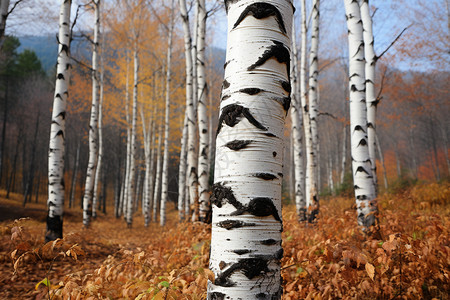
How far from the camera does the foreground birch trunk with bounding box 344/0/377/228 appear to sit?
3776 millimetres

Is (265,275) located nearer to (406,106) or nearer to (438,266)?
(438,266)

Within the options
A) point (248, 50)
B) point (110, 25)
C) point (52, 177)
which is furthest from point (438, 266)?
point (110, 25)

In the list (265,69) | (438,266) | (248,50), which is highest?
(248,50)

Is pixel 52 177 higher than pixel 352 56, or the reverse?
pixel 352 56

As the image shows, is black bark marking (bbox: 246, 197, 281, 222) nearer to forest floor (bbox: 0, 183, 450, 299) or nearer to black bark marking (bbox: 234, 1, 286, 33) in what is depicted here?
forest floor (bbox: 0, 183, 450, 299)

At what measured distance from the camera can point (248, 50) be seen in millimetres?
1258

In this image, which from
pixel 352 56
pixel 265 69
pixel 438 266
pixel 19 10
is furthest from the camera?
pixel 19 10

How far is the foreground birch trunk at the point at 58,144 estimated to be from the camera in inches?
200

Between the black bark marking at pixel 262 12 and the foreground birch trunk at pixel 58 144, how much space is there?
17.3 ft

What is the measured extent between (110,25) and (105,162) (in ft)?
49.8

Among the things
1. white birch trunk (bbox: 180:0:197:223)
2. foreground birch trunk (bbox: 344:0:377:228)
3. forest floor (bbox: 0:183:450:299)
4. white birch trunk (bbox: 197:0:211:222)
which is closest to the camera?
forest floor (bbox: 0:183:450:299)

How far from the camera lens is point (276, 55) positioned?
4.10 ft

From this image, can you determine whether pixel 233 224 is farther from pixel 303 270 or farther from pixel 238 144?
pixel 303 270

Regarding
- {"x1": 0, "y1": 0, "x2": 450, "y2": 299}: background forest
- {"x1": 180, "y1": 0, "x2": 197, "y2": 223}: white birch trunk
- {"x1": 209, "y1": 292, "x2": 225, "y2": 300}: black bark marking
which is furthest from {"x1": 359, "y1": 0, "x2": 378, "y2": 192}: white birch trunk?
{"x1": 209, "y1": 292, "x2": 225, "y2": 300}: black bark marking
